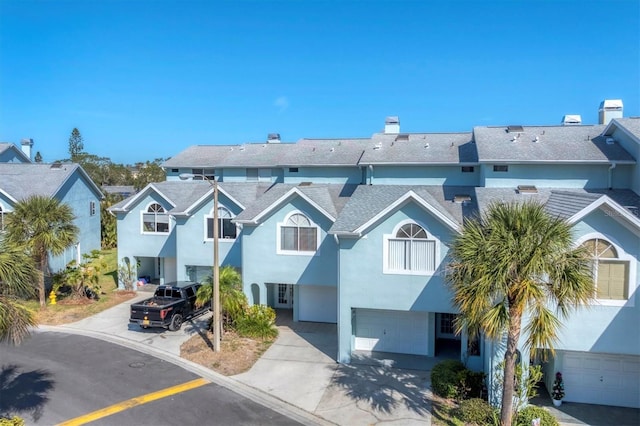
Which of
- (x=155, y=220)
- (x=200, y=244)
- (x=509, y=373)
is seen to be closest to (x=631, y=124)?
(x=509, y=373)

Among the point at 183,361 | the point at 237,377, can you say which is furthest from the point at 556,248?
the point at 183,361

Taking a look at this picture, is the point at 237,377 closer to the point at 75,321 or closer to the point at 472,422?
the point at 472,422

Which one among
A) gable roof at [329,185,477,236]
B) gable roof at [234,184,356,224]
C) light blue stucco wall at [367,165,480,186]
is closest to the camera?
gable roof at [329,185,477,236]

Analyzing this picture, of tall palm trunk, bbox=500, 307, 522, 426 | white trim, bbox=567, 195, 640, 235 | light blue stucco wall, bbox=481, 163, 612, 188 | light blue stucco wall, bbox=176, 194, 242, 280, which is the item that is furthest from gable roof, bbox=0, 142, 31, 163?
white trim, bbox=567, 195, 640, 235

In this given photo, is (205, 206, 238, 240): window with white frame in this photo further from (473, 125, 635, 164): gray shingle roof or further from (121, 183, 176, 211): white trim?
(473, 125, 635, 164): gray shingle roof

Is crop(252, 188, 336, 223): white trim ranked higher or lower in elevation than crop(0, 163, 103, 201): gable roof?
lower
